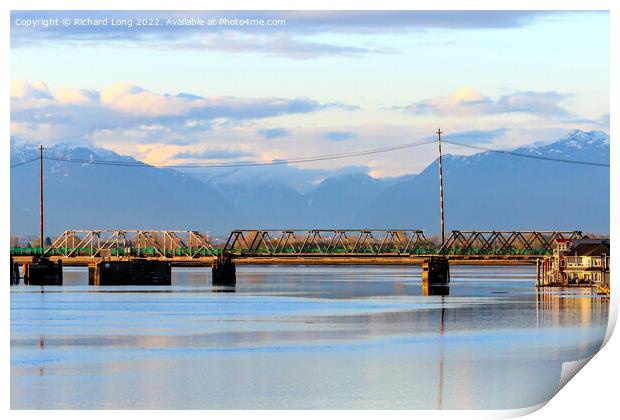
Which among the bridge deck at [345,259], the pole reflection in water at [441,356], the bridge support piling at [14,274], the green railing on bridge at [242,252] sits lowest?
the pole reflection in water at [441,356]

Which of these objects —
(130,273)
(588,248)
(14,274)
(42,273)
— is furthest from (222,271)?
(588,248)

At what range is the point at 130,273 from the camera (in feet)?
426

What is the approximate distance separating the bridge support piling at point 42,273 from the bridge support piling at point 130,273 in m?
3.31

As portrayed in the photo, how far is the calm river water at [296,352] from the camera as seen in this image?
45.2m

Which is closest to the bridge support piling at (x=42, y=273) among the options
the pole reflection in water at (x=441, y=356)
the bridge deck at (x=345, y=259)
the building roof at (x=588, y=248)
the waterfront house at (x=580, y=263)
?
the bridge deck at (x=345, y=259)

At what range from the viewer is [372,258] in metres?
124

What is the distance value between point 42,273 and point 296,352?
77.5 m

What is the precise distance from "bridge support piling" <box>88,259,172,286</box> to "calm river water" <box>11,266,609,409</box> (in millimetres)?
35456

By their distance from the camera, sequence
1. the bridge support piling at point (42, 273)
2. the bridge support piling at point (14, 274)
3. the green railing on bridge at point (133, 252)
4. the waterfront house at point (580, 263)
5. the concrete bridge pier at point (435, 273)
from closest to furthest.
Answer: the waterfront house at point (580, 263)
the concrete bridge pier at point (435, 273)
the bridge support piling at point (14, 274)
the bridge support piling at point (42, 273)
the green railing on bridge at point (133, 252)

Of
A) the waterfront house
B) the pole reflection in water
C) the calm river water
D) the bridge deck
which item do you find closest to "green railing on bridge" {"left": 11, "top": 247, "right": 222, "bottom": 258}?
the bridge deck

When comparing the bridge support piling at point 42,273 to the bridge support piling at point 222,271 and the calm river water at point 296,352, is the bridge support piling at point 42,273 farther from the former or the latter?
the calm river water at point 296,352

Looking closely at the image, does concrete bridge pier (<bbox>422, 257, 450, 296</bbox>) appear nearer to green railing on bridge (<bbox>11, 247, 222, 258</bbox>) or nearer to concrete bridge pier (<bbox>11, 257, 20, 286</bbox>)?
green railing on bridge (<bbox>11, 247, 222, 258</bbox>)
